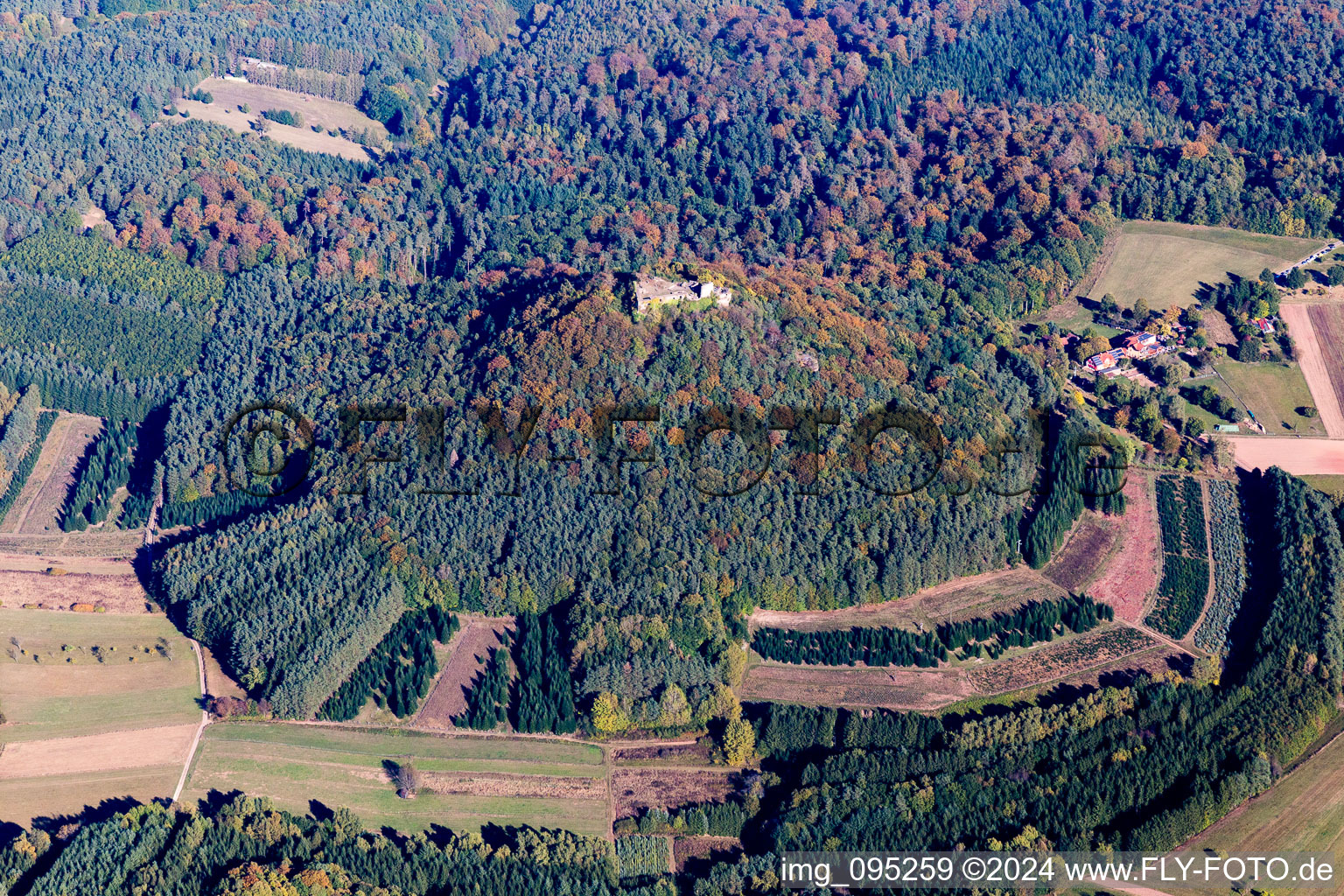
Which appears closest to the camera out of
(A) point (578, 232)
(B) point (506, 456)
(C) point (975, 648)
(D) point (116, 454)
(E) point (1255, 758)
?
(E) point (1255, 758)

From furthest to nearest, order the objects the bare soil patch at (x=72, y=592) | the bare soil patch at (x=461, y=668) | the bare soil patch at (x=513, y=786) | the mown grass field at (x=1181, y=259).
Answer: the mown grass field at (x=1181, y=259) < the bare soil patch at (x=72, y=592) < the bare soil patch at (x=461, y=668) < the bare soil patch at (x=513, y=786)

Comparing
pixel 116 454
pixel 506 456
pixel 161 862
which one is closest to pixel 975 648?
pixel 506 456

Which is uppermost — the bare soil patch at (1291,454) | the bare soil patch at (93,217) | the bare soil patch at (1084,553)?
the bare soil patch at (1291,454)

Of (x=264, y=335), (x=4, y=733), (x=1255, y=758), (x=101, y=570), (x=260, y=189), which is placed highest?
(x=260, y=189)

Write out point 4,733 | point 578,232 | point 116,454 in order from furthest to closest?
point 578,232, point 116,454, point 4,733

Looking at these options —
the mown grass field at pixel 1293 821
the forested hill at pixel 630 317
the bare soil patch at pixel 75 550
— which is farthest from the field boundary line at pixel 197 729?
the mown grass field at pixel 1293 821

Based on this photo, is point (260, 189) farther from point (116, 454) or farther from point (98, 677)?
point (98, 677)

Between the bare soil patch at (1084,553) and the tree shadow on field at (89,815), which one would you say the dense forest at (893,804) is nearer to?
the tree shadow on field at (89,815)
